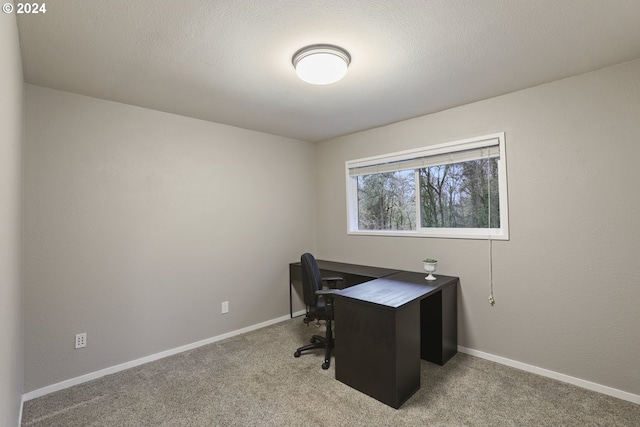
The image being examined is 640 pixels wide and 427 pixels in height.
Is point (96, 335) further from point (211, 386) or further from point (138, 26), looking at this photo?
point (138, 26)

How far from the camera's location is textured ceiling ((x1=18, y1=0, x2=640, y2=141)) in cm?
155

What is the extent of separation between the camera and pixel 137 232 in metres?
2.75

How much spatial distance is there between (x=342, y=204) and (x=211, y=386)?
2475 millimetres

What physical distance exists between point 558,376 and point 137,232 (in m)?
3.71

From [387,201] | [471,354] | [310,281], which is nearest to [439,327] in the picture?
[471,354]

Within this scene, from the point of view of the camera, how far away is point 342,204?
157 inches

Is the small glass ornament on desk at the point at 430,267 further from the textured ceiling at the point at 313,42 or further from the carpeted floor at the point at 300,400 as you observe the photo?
the textured ceiling at the point at 313,42

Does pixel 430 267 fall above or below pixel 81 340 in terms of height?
above

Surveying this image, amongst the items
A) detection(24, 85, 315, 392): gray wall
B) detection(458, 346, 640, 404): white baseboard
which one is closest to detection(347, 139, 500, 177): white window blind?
detection(24, 85, 315, 392): gray wall

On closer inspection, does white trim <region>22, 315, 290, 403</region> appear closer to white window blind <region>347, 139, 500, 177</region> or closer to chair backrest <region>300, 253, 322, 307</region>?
chair backrest <region>300, 253, 322, 307</region>

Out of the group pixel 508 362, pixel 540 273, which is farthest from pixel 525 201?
pixel 508 362

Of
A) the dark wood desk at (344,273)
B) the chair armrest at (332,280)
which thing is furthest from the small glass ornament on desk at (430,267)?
the chair armrest at (332,280)

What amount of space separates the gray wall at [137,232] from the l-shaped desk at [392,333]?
5.01ft

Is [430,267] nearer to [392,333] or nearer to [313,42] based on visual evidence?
[392,333]
